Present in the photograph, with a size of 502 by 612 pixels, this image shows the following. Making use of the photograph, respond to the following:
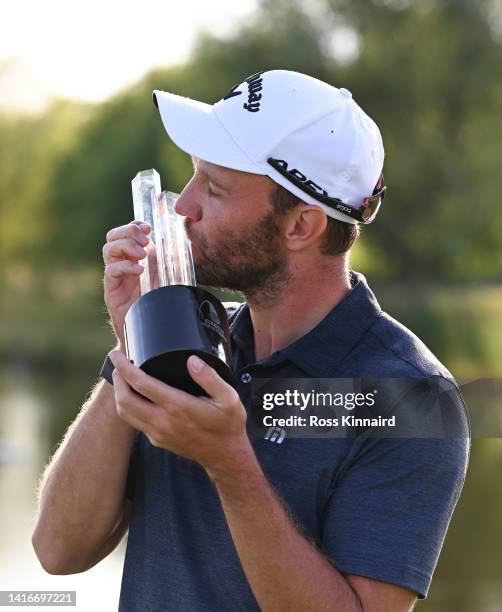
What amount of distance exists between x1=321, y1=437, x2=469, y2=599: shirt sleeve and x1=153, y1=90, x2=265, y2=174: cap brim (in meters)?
0.72

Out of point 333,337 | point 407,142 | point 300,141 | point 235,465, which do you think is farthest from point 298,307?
point 407,142

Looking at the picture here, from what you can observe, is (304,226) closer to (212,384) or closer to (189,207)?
(189,207)

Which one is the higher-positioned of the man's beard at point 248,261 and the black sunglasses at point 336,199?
the black sunglasses at point 336,199

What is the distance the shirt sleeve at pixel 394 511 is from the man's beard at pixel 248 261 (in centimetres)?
50

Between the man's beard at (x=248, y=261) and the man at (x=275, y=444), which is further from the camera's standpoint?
the man's beard at (x=248, y=261)

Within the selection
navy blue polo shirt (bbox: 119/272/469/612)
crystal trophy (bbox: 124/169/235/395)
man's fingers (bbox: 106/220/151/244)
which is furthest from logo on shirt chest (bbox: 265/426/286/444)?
man's fingers (bbox: 106/220/151/244)

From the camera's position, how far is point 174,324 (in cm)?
199

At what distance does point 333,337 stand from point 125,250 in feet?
1.65

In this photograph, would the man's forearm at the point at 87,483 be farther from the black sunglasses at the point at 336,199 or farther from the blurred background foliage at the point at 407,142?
the blurred background foliage at the point at 407,142

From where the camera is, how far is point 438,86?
23.4 metres

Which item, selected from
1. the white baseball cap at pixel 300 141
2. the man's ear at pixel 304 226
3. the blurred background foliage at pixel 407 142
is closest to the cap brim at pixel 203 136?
the white baseball cap at pixel 300 141

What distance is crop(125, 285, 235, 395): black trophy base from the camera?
1.93m

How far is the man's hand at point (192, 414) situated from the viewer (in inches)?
72.0

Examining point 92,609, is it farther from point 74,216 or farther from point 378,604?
point 74,216
